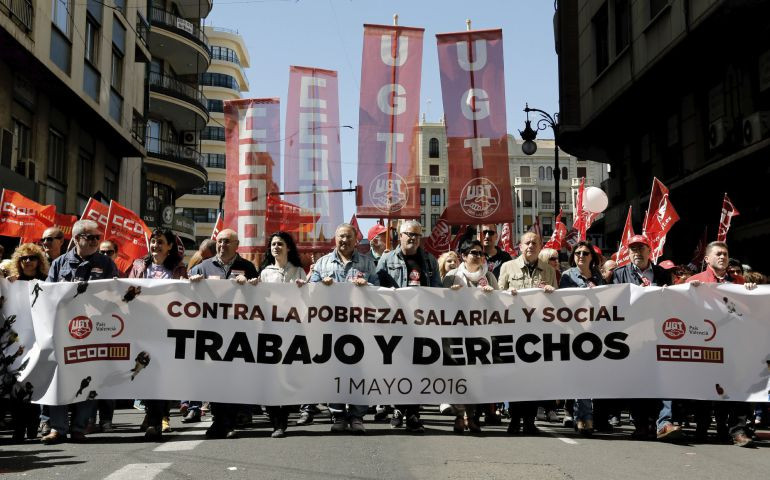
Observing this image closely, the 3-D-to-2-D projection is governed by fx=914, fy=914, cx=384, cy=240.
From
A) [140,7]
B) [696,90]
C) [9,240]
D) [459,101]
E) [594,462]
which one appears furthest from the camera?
[140,7]

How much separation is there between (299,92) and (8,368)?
872 centimetres

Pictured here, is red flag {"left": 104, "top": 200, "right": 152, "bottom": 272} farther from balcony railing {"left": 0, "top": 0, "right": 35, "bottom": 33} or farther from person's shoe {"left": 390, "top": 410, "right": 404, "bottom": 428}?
balcony railing {"left": 0, "top": 0, "right": 35, "bottom": 33}

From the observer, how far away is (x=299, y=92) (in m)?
15.4

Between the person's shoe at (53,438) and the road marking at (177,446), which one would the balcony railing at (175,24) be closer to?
the person's shoe at (53,438)

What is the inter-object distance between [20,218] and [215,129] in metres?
71.8

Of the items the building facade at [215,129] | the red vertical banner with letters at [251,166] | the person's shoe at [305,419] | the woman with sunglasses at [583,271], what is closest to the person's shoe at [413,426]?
the person's shoe at [305,419]

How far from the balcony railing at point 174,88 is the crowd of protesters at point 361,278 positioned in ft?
98.0

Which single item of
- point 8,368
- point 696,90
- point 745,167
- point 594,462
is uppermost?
point 696,90

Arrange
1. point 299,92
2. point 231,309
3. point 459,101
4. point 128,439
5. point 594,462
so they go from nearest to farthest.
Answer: point 594,462 < point 128,439 < point 231,309 < point 459,101 < point 299,92

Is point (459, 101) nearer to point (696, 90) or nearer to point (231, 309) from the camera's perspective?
point (231, 309)

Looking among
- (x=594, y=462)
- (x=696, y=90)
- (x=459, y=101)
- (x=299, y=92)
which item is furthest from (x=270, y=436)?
(x=696, y=90)

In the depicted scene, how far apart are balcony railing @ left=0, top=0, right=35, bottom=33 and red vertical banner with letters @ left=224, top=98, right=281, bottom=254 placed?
219 inches

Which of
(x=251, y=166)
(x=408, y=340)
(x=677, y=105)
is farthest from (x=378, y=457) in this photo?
(x=677, y=105)

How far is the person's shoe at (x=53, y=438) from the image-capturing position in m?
7.35
